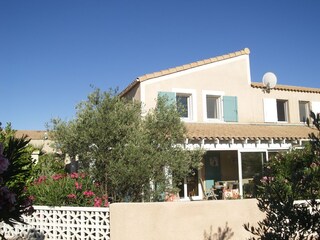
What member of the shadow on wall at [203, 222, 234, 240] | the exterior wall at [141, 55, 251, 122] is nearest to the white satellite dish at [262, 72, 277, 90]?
the exterior wall at [141, 55, 251, 122]

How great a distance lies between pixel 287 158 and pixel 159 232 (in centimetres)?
661

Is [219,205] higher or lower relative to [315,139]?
lower

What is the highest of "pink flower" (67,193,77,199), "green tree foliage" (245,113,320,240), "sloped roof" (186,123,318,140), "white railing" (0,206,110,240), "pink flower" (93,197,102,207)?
"sloped roof" (186,123,318,140)

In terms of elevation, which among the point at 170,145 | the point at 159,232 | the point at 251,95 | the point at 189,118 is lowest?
the point at 159,232

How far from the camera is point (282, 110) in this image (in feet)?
67.1

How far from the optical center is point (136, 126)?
10.5 meters

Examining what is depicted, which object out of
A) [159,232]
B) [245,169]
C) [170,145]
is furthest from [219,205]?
[245,169]

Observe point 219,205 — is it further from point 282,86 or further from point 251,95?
point 282,86

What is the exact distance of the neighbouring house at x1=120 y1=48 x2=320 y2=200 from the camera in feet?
51.5

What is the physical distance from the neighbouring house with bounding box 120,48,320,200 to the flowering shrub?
5.58 metres

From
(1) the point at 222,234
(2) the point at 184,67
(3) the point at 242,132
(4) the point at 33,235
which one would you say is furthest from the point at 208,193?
(4) the point at 33,235

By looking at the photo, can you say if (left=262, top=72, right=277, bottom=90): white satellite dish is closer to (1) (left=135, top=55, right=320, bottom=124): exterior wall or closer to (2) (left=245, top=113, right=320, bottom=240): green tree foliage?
(1) (left=135, top=55, right=320, bottom=124): exterior wall

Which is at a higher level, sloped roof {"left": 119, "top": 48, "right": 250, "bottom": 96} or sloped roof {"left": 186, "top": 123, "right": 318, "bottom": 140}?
sloped roof {"left": 119, "top": 48, "right": 250, "bottom": 96}

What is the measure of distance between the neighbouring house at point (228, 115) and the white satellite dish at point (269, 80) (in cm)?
28
